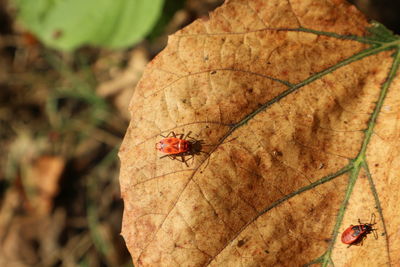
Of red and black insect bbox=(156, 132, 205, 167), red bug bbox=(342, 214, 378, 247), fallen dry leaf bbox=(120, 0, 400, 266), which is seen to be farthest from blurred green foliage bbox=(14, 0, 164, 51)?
red bug bbox=(342, 214, 378, 247)

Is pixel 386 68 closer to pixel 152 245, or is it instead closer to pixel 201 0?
pixel 152 245

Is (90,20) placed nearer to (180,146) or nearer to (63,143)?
(180,146)

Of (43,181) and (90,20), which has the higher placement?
(90,20)

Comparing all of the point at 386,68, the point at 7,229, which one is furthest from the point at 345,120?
the point at 7,229

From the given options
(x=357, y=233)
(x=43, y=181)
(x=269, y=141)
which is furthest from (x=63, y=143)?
(x=357, y=233)

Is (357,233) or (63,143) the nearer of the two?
(357,233)

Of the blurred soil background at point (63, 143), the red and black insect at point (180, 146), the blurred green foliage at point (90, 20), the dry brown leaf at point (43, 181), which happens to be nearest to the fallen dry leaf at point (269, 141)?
the red and black insect at point (180, 146)
